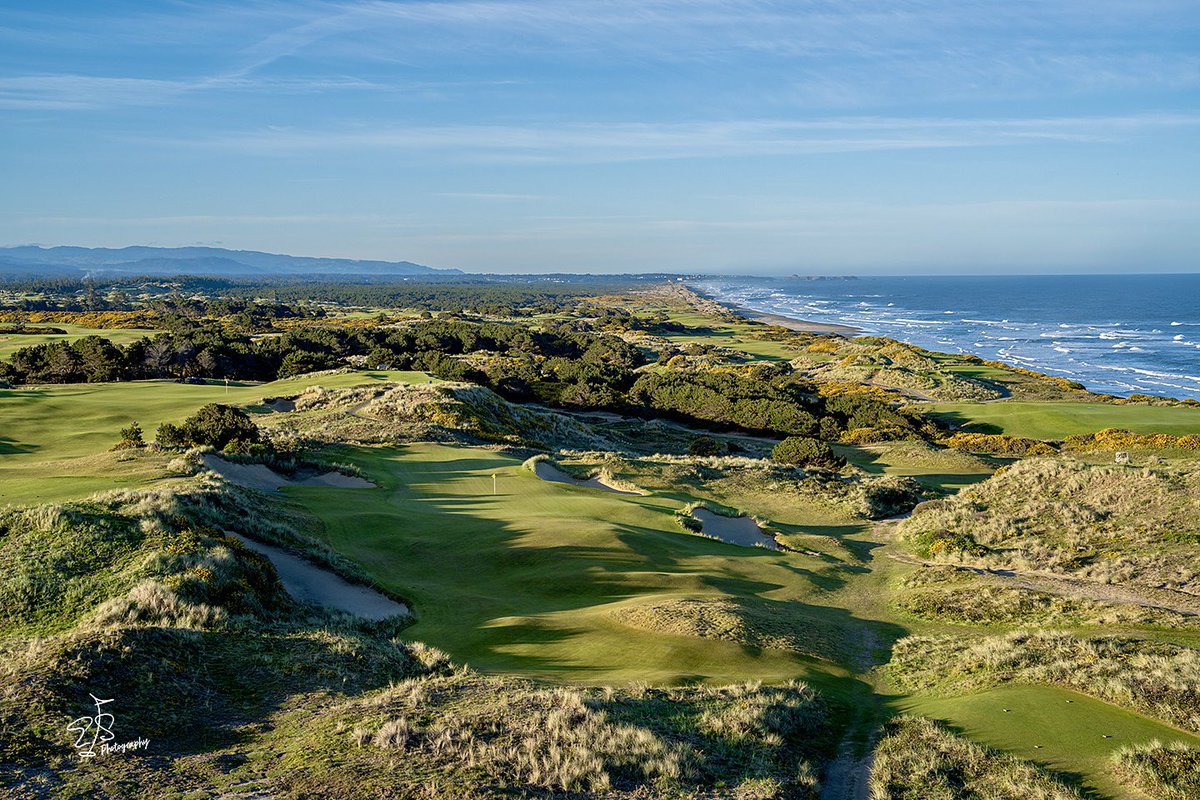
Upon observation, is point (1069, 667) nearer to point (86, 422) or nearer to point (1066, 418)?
point (86, 422)

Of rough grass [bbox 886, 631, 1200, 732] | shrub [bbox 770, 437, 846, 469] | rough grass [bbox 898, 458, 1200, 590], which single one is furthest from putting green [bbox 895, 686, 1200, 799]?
shrub [bbox 770, 437, 846, 469]

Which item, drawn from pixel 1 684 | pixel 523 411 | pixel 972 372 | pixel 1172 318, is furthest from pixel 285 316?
pixel 1172 318

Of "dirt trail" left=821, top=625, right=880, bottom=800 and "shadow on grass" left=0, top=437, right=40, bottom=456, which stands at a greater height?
"shadow on grass" left=0, top=437, right=40, bottom=456

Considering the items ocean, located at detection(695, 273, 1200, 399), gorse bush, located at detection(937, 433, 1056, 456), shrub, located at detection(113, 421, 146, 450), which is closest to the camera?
shrub, located at detection(113, 421, 146, 450)

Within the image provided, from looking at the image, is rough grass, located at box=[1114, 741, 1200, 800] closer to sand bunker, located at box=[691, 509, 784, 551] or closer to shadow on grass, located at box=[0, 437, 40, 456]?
sand bunker, located at box=[691, 509, 784, 551]

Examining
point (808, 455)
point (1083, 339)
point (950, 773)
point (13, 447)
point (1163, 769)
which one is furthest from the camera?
point (1083, 339)
